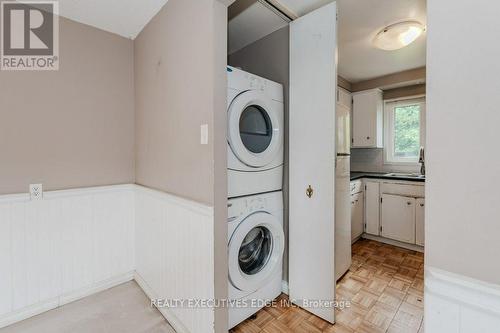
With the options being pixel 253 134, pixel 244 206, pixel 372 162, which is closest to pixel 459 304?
pixel 244 206

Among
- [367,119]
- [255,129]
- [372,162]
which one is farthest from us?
[372,162]

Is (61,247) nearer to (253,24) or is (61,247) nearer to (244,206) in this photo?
(244,206)

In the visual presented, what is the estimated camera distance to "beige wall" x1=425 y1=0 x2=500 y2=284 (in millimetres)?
482

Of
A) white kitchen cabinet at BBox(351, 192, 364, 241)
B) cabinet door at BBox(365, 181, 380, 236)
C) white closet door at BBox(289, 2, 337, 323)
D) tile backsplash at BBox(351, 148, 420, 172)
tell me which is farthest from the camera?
tile backsplash at BBox(351, 148, 420, 172)

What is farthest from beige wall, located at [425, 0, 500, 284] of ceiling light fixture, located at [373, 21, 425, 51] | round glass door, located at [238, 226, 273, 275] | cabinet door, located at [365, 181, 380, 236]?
cabinet door, located at [365, 181, 380, 236]

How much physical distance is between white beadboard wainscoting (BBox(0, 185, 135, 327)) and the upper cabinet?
10.3ft

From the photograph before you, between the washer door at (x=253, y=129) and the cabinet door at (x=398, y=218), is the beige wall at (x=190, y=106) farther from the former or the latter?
the cabinet door at (x=398, y=218)

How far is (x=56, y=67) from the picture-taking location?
5.70 feet

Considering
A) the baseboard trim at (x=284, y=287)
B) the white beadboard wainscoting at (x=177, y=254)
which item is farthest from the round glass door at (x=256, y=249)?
the white beadboard wainscoting at (x=177, y=254)

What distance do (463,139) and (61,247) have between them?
247 centimetres

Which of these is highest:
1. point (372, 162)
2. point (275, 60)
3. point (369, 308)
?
point (275, 60)

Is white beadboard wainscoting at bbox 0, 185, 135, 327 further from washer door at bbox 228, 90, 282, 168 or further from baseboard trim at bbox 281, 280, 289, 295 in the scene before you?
baseboard trim at bbox 281, 280, 289, 295

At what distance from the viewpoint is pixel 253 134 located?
5.45 ft

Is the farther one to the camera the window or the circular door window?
the window
